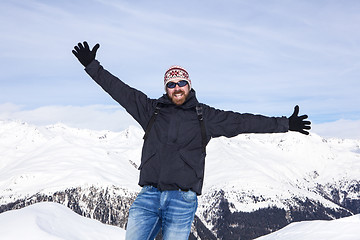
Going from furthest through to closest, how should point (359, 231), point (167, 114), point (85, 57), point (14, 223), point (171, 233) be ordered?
point (14, 223) < point (359, 231) < point (85, 57) < point (167, 114) < point (171, 233)

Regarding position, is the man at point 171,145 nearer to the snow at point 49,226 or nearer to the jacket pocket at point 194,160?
the jacket pocket at point 194,160

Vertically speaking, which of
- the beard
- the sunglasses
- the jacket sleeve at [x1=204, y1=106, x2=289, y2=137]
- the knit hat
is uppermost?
the knit hat

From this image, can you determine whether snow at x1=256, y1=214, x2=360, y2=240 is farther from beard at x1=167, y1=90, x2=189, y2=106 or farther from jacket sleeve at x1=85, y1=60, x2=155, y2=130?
jacket sleeve at x1=85, y1=60, x2=155, y2=130

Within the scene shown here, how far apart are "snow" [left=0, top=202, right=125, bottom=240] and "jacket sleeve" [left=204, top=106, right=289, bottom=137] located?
13.3 metres

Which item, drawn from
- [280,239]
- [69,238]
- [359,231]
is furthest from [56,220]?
→ [359,231]

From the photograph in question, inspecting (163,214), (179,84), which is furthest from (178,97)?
(163,214)

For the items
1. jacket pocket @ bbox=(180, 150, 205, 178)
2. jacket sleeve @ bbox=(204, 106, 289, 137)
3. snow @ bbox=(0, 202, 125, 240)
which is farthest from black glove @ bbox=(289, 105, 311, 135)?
snow @ bbox=(0, 202, 125, 240)

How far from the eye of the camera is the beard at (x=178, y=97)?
20.4 feet

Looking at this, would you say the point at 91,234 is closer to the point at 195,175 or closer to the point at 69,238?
the point at 69,238

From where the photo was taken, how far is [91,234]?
2167 cm

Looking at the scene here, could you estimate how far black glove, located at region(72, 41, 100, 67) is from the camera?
6910 mm

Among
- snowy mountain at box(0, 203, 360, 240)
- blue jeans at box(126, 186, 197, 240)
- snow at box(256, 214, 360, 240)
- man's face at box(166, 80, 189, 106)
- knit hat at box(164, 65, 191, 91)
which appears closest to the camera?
blue jeans at box(126, 186, 197, 240)

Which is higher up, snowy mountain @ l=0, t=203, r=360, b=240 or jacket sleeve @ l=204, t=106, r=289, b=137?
jacket sleeve @ l=204, t=106, r=289, b=137

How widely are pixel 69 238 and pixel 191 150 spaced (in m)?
14.9
